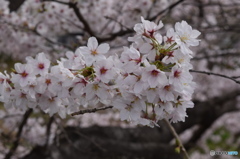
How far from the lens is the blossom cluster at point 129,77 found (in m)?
1.06

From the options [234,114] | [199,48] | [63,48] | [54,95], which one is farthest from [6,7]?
[234,114]

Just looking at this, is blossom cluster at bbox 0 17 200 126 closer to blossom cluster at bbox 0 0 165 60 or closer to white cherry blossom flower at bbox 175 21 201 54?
white cherry blossom flower at bbox 175 21 201 54

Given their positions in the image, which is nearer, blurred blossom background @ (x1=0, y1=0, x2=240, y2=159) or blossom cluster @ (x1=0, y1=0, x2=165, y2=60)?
blurred blossom background @ (x1=0, y1=0, x2=240, y2=159)

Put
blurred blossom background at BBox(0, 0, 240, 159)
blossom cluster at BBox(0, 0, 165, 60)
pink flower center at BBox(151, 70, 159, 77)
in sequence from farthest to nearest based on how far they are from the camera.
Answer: blossom cluster at BBox(0, 0, 165, 60) → blurred blossom background at BBox(0, 0, 240, 159) → pink flower center at BBox(151, 70, 159, 77)

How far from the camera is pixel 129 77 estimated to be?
1051mm

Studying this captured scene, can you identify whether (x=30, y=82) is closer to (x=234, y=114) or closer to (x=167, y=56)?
(x=167, y=56)

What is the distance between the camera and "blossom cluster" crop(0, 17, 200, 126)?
3.47ft

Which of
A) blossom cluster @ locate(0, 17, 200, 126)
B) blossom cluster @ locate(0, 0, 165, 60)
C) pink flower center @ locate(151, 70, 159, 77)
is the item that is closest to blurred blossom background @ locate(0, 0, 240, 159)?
blossom cluster @ locate(0, 0, 165, 60)

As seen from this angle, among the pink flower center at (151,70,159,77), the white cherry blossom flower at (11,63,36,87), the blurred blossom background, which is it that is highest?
the blurred blossom background

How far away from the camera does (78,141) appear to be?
8.55 ft

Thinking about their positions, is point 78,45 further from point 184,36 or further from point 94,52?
point 184,36

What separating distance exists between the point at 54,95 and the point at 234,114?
611 centimetres

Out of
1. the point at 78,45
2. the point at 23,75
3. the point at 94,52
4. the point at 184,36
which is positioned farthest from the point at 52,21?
the point at 184,36

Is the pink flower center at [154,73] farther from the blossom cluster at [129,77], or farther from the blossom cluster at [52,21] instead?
the blossom cluster at [52,21]
